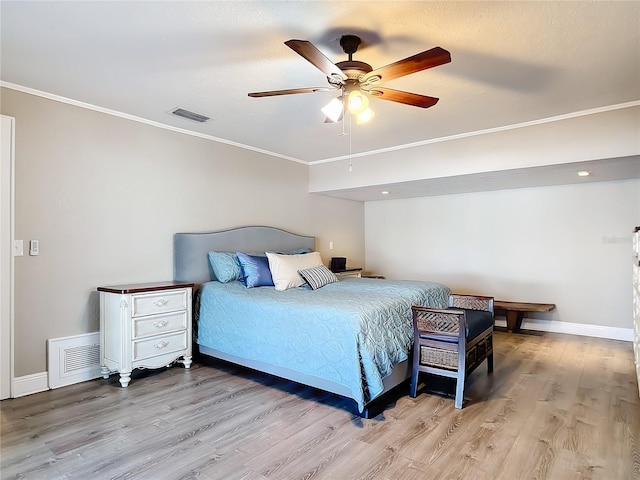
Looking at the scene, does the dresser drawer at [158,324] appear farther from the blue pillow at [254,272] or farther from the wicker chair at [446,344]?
the wicker chair at [446,344]

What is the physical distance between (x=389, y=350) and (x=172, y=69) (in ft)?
8.44

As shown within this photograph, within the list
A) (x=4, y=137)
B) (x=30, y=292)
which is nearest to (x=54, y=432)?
(x=30, y=292)

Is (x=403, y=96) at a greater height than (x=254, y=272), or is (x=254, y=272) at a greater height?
(x=403, y=96)

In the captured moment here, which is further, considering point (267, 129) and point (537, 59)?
point (267, 129)

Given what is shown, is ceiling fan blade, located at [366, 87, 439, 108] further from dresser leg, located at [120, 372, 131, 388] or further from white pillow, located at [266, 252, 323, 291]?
dresser leg, located at [120, 372, 131, 388]

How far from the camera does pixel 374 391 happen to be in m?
2.50

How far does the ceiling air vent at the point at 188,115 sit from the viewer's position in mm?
3506

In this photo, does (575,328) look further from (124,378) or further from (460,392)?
(124,378)

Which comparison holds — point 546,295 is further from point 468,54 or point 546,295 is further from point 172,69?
point 172,69

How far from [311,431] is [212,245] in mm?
2423

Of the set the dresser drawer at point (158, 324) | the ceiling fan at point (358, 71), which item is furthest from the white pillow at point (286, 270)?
the ceiling fan at point (358, 71)

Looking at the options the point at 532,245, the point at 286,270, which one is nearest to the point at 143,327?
the point at 286,270

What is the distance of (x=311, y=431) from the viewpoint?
240 cm

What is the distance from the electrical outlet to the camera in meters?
3.03
